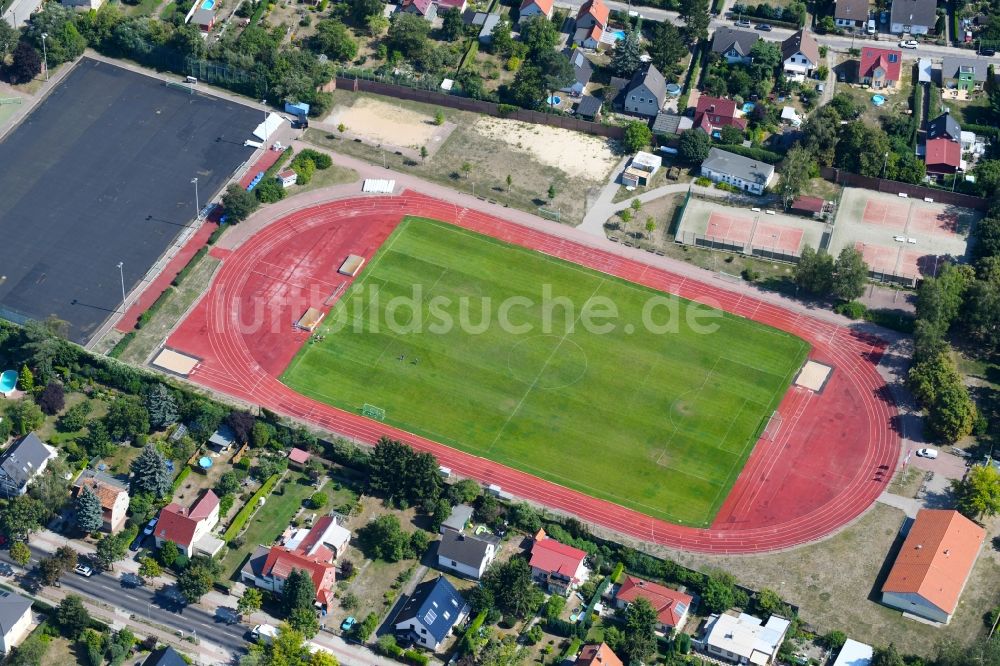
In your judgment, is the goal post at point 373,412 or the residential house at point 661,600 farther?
the goal post at point 373,412

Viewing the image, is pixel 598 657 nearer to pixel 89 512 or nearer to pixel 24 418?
pixel 89 512

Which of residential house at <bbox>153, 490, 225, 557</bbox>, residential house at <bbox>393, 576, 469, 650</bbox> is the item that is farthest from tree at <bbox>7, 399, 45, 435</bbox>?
residential house at <bbox>393, 576, 469, 650</bbox>

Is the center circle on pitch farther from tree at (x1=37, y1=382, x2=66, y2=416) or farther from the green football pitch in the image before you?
tree at (x1=37, y1=382, x2=66, y2=416)

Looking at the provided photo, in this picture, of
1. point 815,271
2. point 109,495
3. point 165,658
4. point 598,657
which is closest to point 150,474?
point 109,495

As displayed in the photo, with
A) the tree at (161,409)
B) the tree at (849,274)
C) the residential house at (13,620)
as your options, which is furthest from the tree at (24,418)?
the tree at (849,274)

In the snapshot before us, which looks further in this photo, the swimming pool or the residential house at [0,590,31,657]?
the swimming pool

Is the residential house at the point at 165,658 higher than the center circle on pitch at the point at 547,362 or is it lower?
lower

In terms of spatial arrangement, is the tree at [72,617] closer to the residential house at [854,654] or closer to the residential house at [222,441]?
the residential house at [222,441]
